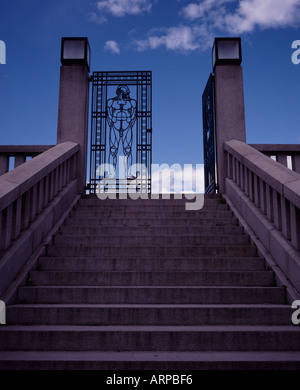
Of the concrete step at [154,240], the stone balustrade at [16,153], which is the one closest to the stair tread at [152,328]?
the concrete step at [154,240]

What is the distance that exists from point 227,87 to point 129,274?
433 cm

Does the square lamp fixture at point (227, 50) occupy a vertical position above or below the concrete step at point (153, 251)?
above

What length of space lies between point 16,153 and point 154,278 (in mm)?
3515

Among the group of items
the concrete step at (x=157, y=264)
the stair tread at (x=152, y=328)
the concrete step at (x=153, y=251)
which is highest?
the concrete step at (x=153, y=251)

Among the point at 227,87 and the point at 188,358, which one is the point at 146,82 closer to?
the point at 227,87

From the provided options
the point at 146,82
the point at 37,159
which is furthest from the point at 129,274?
the point at 146,82

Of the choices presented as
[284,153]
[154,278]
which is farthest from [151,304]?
[284,153]

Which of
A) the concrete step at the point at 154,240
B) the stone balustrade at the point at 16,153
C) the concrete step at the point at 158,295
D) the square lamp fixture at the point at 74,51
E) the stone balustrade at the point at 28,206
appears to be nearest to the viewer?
the concrete step at the point at 158,295

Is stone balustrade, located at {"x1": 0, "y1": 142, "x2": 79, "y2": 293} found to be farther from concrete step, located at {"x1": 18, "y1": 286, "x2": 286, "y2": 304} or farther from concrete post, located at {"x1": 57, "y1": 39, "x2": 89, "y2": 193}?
concrete post, located at {"x1": 57, "y1": 39, "x2": 89, "y2": 193}

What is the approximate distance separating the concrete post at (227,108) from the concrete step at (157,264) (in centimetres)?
265

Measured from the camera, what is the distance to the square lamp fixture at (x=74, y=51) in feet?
21.4

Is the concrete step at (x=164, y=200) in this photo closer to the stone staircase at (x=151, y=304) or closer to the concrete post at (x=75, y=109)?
the concrete post at (x=75, y=109)

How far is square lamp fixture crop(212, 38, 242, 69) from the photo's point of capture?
253 inches
